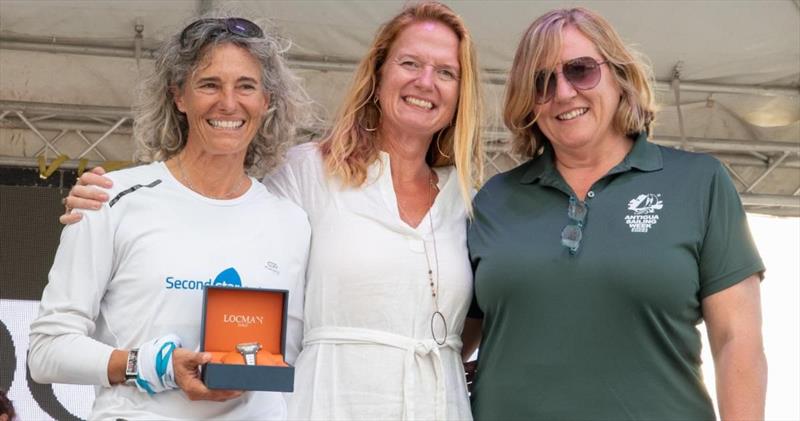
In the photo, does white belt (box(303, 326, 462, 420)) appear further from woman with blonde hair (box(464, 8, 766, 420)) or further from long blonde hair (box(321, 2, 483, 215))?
long blonde hair (box(321, 2, 483, 215))

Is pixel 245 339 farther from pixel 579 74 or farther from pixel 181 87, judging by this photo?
pixel 579 74

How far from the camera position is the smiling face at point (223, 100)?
272cm

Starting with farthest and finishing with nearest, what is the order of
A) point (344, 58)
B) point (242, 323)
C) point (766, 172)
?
point (766, 172)
point (344, 58)
point (242, 323)

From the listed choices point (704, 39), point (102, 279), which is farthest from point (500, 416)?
point (704, 39)

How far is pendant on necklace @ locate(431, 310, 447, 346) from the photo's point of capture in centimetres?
285

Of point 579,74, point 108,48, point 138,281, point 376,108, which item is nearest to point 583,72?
point 579,74

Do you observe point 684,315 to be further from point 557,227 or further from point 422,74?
point 422,74

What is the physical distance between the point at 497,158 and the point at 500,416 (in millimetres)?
4219

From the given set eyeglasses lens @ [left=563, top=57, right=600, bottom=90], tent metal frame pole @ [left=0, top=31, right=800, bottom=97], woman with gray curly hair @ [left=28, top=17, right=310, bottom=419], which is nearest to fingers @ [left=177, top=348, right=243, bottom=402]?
woman with gray curly hair @ [left=28, top=17, right=310, bottom=419]

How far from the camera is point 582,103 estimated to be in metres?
2.90

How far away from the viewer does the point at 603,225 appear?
276cm

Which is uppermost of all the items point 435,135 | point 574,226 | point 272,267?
point 435,135

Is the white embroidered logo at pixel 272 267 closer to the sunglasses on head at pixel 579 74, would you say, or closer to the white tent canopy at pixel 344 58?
the sunglasses on head at pixel 579 74

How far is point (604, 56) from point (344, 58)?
3546 millimetres
